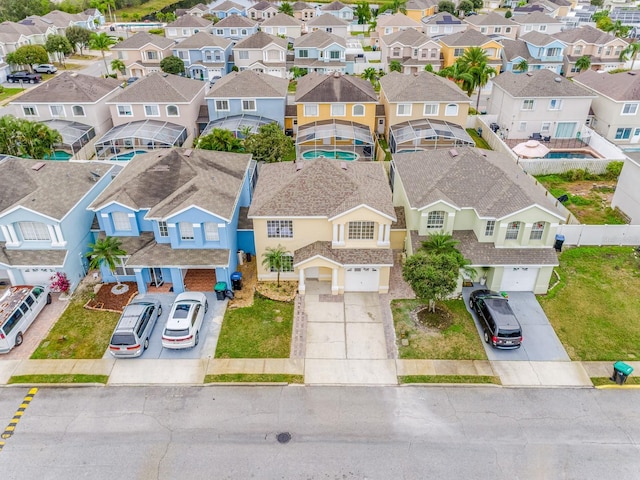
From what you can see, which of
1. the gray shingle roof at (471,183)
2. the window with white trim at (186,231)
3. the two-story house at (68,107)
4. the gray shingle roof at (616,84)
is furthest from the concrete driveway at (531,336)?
the two-story house at (68,107)

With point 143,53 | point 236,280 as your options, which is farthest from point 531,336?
point 143,53

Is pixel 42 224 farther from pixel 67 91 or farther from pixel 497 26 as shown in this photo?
pixel 497 26

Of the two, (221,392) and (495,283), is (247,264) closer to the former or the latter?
(221,392)

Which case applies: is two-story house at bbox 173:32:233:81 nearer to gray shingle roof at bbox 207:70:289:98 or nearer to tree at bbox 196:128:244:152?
gray shingle roof at bbox 207:70:289:98

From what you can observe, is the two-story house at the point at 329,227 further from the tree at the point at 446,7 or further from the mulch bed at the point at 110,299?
the tree at the point at 446,7

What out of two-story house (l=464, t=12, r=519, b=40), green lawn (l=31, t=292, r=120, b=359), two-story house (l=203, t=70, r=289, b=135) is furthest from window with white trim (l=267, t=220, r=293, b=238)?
two-story house (l=464, t=12, r=519, b=40)

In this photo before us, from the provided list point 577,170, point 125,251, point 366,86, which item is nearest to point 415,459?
point 125,251
